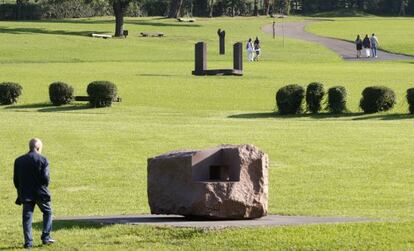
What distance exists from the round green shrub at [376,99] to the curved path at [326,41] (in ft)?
139

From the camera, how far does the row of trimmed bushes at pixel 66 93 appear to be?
45.2 meters

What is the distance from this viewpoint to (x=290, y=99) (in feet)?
141

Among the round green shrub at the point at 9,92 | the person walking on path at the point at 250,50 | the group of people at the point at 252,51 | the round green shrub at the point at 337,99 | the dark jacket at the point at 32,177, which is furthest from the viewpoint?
the group of people at the point at 252,51

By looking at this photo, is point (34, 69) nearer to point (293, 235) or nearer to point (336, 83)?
point (336, 83)

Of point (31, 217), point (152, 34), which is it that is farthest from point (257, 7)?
point (31, 217)

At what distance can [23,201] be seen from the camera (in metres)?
14.6

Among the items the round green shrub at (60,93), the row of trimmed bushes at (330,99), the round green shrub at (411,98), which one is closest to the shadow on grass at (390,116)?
the round green shrub at (411,98)

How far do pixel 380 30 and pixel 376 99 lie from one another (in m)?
79.2

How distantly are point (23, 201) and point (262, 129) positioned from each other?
21758mm

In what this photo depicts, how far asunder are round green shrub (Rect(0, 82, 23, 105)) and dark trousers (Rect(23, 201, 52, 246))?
3163 centimetres

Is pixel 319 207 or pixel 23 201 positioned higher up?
pixel 23 201

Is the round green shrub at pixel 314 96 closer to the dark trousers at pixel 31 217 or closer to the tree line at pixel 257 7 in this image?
the dark trousers at pixel 31 217

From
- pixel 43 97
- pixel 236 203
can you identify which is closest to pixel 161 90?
pixel 43 97

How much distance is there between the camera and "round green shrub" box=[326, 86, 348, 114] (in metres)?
42.8
